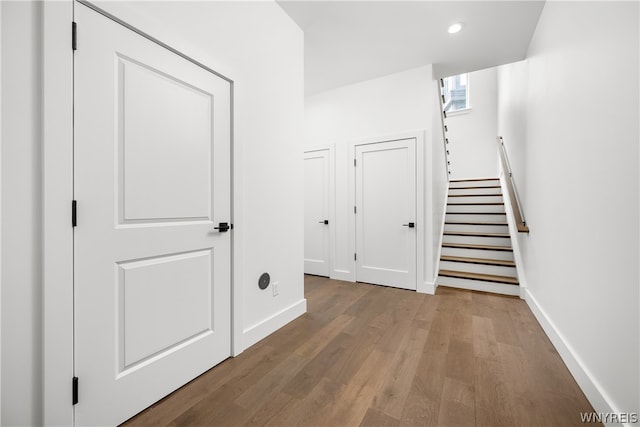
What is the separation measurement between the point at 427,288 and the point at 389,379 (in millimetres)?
1881

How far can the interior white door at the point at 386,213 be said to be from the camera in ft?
11.3

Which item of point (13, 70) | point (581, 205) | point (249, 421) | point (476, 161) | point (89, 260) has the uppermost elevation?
point (476, 161)

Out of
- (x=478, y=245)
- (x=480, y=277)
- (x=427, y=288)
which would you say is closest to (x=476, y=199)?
(x=478, y=245)

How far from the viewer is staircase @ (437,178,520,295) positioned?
11.2 feet

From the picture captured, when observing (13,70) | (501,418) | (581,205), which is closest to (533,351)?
(501,418)

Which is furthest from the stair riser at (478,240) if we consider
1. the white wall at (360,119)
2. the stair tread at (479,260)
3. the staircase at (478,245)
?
the white wall at (360,119)

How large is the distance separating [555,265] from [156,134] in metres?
2.86

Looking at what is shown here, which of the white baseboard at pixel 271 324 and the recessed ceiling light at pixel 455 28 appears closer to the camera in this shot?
the white baseboard at pixel 271 324

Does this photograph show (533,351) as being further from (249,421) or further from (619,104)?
(249,421)

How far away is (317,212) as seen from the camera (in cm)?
416

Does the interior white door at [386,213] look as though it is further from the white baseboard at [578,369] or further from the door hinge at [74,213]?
the door hinge at [74,213]

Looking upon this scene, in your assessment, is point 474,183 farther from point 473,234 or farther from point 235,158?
point 235,158

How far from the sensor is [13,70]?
3.29ft

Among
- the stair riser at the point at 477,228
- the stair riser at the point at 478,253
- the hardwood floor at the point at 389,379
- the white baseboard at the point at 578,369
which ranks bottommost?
the hardwood floor at the point at 389,379
